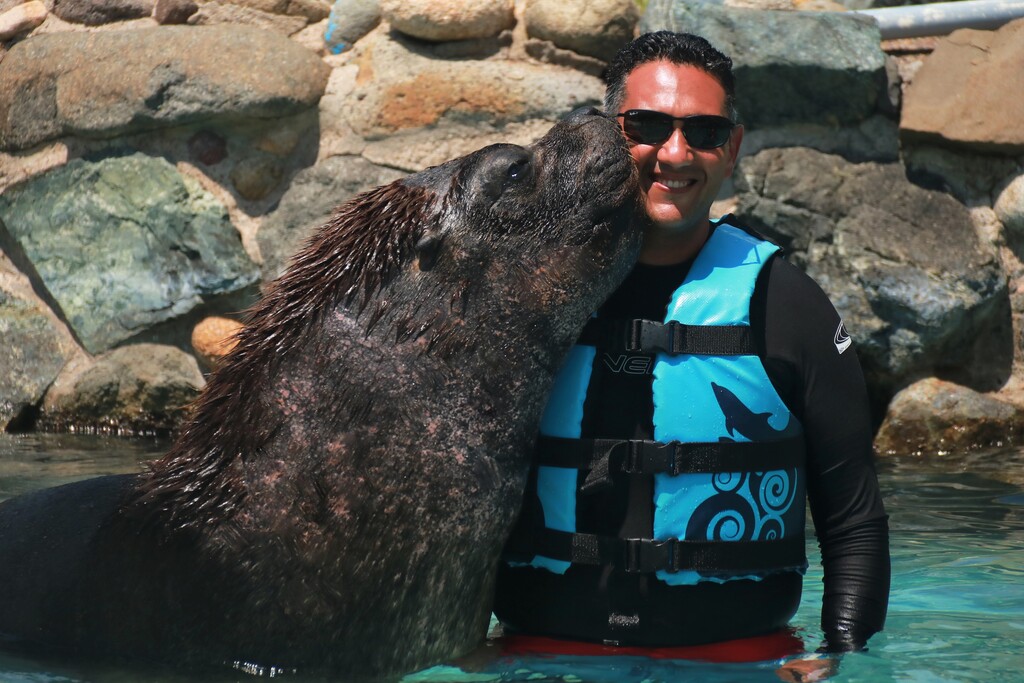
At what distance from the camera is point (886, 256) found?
6914mm

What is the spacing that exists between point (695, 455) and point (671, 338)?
32cm

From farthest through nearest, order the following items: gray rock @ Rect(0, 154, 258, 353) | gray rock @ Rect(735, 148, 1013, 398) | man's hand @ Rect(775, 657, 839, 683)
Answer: gray rock @ Rect(0, 154, 258, 353) → gray rock @ Rect(735, 148, 1013, 398) → man's hand @ Rect(775, 657, 839, 683)

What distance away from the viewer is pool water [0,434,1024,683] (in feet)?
10.8

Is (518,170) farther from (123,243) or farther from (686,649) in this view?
(123,243)

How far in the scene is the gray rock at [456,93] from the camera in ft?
24.0

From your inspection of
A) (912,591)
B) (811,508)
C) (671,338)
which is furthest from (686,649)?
(912,591)

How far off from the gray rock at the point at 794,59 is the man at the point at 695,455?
3771mm

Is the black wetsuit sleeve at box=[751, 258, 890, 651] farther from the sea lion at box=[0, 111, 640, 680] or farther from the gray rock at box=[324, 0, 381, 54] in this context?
the gray rock at box=[324, 0, 381, 54]

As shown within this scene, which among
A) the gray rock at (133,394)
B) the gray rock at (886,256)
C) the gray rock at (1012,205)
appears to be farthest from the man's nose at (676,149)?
the gray rock at (133,394)

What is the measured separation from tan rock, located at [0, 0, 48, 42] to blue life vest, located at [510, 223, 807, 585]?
18.7 ft

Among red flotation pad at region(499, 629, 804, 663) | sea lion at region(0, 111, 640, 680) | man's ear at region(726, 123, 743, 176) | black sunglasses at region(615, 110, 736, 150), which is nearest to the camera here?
sea lion at region(0, 111, 640, 680)

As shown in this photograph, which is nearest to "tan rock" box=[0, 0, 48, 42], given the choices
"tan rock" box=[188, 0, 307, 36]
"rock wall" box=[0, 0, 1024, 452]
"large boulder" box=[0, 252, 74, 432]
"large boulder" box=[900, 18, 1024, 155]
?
"rock wall" box=[0, 0, 1024, 452]

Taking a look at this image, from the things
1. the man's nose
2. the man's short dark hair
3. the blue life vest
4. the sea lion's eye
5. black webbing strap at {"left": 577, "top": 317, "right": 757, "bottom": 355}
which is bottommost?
the blue life vest

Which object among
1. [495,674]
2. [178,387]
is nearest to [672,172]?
[495,674]
